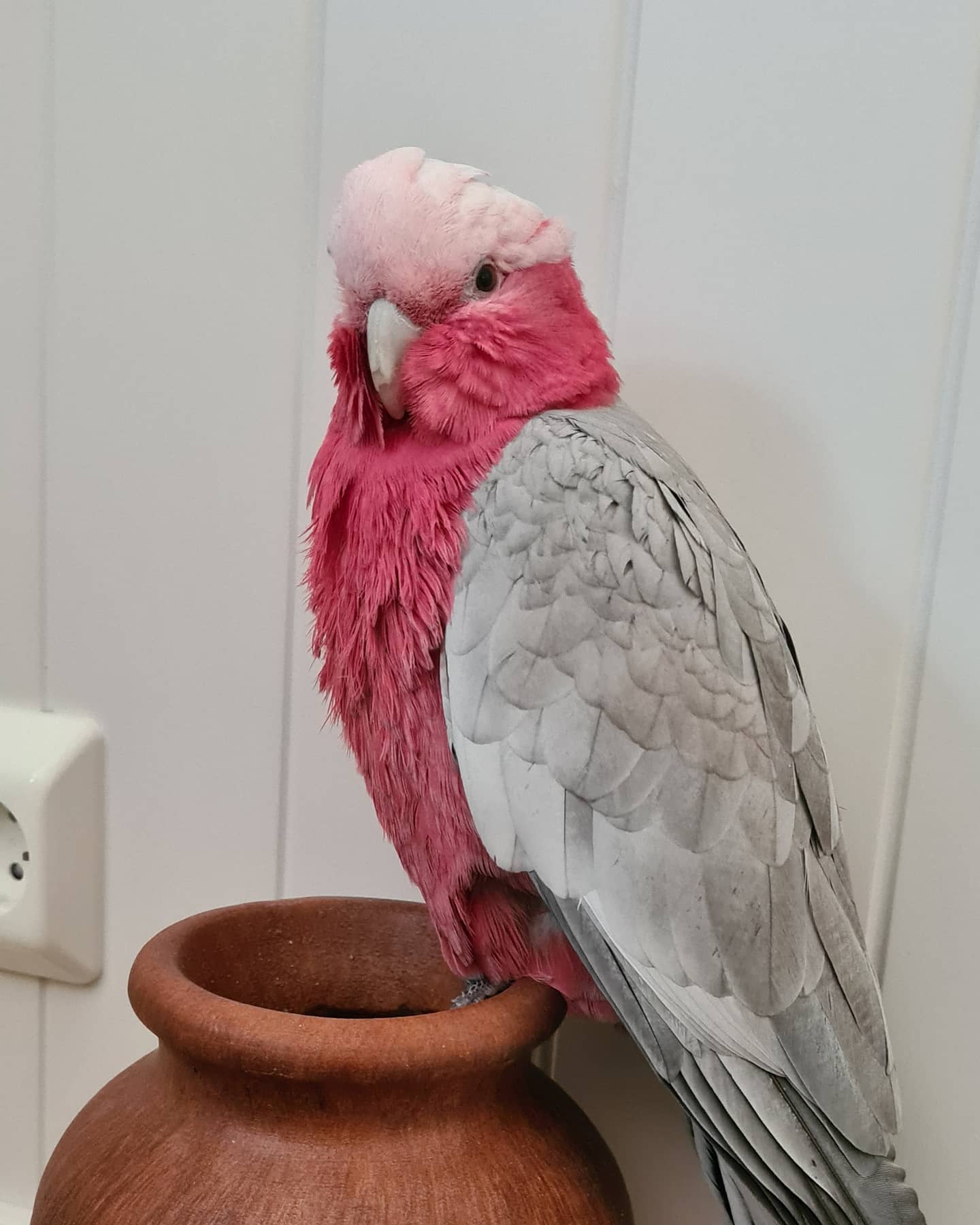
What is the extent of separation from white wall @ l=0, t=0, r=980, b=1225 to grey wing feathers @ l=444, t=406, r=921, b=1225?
0.59 feet

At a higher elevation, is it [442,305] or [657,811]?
[442,305]

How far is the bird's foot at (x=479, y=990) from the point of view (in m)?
0.60

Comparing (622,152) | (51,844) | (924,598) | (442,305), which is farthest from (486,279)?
(51,844)

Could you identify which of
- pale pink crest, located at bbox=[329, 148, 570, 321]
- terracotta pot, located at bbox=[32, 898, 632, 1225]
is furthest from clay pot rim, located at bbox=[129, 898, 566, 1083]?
pale pink crest, located at bbox=[329, 148, 570, 321]

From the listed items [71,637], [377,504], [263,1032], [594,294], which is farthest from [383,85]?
[263,1032]

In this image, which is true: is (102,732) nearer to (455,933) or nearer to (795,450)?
(455,933)

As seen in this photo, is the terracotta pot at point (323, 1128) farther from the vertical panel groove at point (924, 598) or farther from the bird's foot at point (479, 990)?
the vertical panel groove at point (924, 598)

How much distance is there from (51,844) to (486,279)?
55cm

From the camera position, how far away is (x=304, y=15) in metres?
0.73

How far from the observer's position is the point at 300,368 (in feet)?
2.46

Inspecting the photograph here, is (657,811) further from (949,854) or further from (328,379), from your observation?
(328,379)

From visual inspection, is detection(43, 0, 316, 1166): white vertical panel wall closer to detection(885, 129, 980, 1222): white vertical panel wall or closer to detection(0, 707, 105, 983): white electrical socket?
detection(0, 707, 105, 983): white electrical socket

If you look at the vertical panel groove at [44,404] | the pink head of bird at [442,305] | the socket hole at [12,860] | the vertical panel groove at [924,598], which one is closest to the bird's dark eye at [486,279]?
the pink head of bird at [442,305]

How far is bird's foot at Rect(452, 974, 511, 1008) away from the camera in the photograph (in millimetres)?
599
